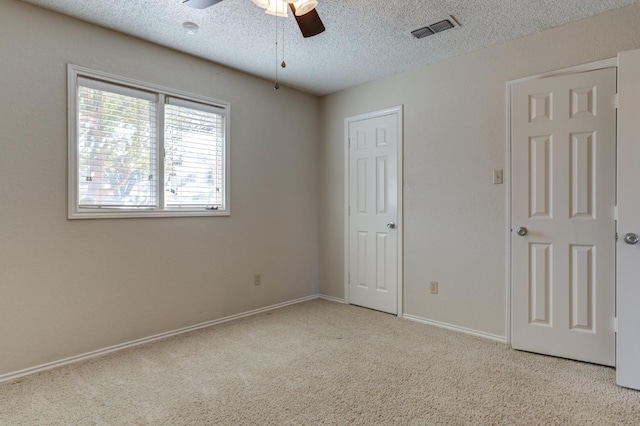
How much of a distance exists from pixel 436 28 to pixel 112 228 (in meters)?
2.97

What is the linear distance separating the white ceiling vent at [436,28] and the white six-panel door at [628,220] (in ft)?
3.57

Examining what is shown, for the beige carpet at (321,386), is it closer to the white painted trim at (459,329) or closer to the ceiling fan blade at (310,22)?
the white painted trim at (459,329)

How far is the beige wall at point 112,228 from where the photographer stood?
242 cm

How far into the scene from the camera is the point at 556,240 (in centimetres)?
271

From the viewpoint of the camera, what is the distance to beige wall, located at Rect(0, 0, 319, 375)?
2416 mm

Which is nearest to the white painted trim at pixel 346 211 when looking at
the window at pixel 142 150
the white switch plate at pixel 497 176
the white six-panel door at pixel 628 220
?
the window at pixel 142 150

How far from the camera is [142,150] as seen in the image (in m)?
3.02

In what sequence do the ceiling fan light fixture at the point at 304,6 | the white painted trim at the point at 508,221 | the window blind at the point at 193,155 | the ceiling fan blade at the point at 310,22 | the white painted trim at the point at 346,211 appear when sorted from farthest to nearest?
the white painted trim at the point at 346,211 < the window blind at the point at 193,155 < the white painted trim at the point at 508,221 < the ceiling fan blade at the point at 310,22 < the ceiling fan light fixture at the point at 304,6

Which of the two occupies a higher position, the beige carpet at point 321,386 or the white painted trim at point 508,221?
the white painted trim at point 508,221

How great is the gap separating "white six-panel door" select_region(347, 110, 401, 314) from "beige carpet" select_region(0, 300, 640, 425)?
873 millimetres

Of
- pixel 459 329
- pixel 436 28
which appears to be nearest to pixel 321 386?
pixel 459 329

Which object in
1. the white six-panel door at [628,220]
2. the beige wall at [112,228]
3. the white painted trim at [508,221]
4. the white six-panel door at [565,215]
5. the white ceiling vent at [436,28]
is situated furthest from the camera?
the white painted trim at [508,221]

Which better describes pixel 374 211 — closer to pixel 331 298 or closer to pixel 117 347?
pixel 331 298

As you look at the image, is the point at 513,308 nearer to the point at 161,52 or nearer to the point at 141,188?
the point at 141,188
